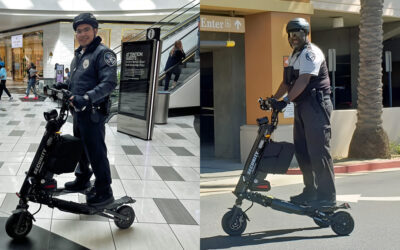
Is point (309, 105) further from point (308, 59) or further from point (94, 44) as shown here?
point (94, 44)

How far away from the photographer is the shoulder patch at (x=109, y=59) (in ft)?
6.75

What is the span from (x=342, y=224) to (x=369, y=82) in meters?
0.42

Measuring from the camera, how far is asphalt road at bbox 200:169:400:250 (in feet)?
4.65

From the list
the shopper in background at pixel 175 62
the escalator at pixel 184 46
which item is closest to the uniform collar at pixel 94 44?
the escalator at pixel 184 46

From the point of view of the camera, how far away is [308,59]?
121cm

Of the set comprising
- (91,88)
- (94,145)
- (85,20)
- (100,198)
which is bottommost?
(100,198)

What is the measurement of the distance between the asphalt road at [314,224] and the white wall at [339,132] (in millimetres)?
110

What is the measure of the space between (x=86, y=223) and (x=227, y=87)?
1483 millimetres

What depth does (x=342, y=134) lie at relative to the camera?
1337 mm

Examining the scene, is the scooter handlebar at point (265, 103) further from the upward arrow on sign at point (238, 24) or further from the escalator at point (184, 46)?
the escalator at point (184, 46)

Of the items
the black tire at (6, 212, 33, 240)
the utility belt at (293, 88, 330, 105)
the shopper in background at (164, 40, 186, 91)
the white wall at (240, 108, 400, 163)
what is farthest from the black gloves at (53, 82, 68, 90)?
the utility belt at (293, 88, 330, 105)

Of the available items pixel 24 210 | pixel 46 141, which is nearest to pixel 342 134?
pixel 46 141

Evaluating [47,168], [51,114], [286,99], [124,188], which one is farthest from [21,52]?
[286,99]

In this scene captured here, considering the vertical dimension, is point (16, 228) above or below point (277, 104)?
below
